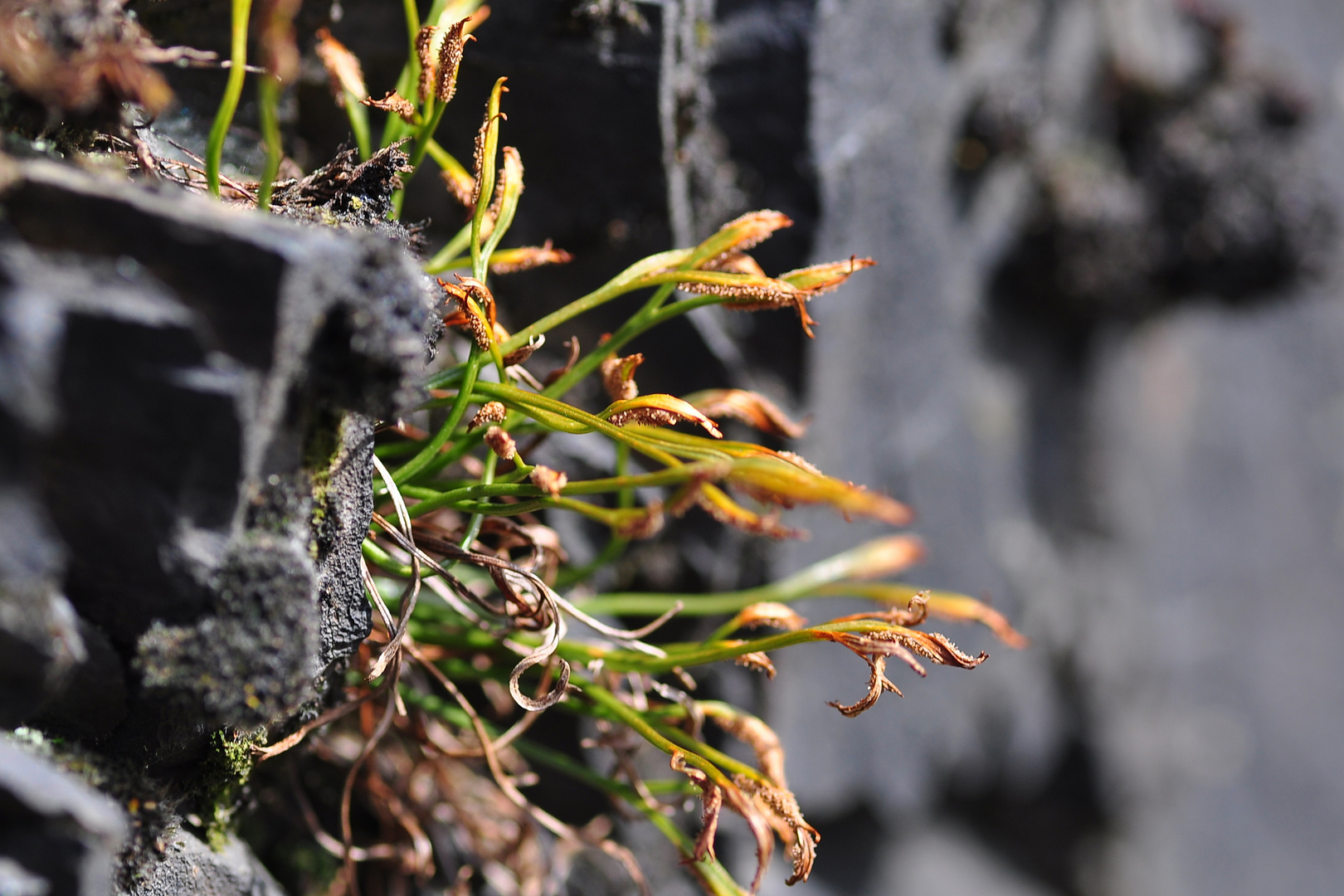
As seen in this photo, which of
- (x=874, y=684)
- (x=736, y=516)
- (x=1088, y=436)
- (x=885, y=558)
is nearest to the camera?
(x=874, y=684)

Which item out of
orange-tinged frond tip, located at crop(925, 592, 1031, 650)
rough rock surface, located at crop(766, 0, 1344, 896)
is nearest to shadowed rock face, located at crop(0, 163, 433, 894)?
orange-tinged frond tip, located at crop(925, 592, 1031, 650)

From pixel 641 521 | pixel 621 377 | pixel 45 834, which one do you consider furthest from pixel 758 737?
pixel 45 834

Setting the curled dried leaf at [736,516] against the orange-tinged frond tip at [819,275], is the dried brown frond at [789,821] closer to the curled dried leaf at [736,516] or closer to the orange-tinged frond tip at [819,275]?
the curled dried leaf at [736,516]

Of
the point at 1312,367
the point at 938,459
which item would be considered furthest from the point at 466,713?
the point at 1312,367

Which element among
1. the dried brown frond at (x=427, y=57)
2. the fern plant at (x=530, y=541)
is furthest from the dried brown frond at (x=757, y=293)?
the dried brown frond at (x=427, y=57)

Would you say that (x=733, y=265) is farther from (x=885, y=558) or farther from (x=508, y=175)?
(x=885, y=558)

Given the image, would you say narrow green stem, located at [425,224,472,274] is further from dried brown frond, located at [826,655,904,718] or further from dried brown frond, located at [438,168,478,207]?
dried brown frond, located at [826,655,904,718]

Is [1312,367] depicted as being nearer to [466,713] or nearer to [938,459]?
[938,459]
